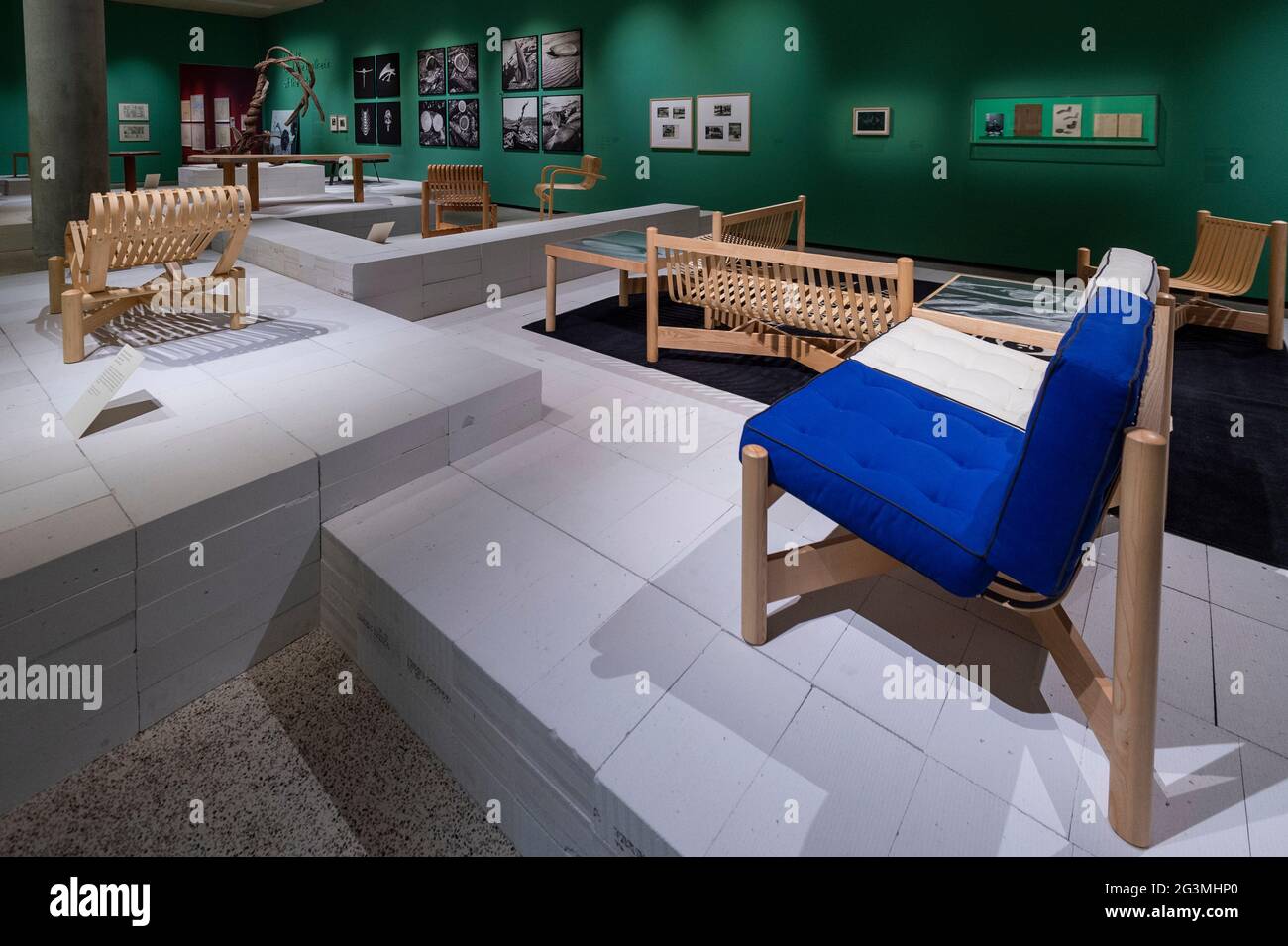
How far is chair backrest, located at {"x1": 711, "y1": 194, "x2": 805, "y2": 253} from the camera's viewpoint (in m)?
4.39

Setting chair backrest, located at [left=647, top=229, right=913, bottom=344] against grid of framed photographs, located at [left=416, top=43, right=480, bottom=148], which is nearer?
chair backrest, located at [left=647, top=229, right=913, bottom=344]

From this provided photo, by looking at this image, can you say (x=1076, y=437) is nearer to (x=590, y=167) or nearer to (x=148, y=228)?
(x=148, y=228)

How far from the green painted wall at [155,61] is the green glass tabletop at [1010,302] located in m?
14.2

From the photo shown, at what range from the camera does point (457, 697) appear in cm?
189

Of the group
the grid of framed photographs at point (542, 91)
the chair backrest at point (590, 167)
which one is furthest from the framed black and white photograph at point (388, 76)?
the chair backrest at point (590, 167)

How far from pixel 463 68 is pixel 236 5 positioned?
5553 mm

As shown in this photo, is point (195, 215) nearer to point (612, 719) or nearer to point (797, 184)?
point (612, 719)

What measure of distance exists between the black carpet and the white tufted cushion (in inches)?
32.5

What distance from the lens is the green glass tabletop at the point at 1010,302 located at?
300cm

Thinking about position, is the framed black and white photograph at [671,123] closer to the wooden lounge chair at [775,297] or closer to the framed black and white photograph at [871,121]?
the framed black and white photograph at [871,121]

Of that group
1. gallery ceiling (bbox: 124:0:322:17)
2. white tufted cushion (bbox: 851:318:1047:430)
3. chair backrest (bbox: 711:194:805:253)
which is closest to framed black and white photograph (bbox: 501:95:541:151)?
gallery ceiling (bbox: 124:0:322:17)

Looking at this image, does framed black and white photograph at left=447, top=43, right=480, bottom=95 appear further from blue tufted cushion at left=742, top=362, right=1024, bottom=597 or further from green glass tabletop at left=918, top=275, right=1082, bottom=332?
blue tufted cushion at left=742, top=362, right=1024, bottom=597

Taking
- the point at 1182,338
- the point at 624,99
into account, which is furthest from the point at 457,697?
the point at 624,99

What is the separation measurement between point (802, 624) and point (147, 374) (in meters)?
2.74
